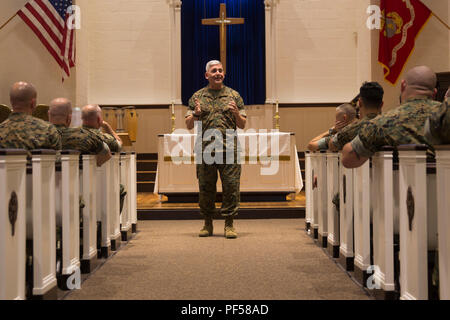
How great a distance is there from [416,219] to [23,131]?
2.27m

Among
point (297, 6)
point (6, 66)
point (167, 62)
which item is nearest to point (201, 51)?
point (167, 62)

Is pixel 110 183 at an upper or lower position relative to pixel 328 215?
upper

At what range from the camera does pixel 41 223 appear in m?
2.67

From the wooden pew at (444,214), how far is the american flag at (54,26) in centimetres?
796

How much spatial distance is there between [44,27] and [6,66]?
96cm

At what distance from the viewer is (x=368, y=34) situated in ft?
30.5

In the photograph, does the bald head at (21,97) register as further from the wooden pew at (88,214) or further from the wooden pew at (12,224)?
the wooden pew at (12,224)

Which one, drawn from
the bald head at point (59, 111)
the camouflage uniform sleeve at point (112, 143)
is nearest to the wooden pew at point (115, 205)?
the camouflage uniform sleeve at point (112, 143)

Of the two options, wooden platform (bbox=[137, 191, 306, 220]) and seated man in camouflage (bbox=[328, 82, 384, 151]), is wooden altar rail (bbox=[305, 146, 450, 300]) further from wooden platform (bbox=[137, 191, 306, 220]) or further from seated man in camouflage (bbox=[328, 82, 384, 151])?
wooden platform (bbox=[137, 191, 306, 220])

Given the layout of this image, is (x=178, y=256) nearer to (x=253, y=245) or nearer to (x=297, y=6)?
(x=253, y=245)

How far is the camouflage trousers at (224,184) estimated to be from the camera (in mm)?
4884

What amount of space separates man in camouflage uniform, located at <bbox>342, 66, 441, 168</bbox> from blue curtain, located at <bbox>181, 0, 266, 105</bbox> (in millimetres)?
7432

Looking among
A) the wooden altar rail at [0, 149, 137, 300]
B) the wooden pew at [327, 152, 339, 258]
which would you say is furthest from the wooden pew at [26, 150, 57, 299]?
the wooden pew at [327, 152, 339, 258]

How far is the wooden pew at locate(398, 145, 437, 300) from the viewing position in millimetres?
2268
